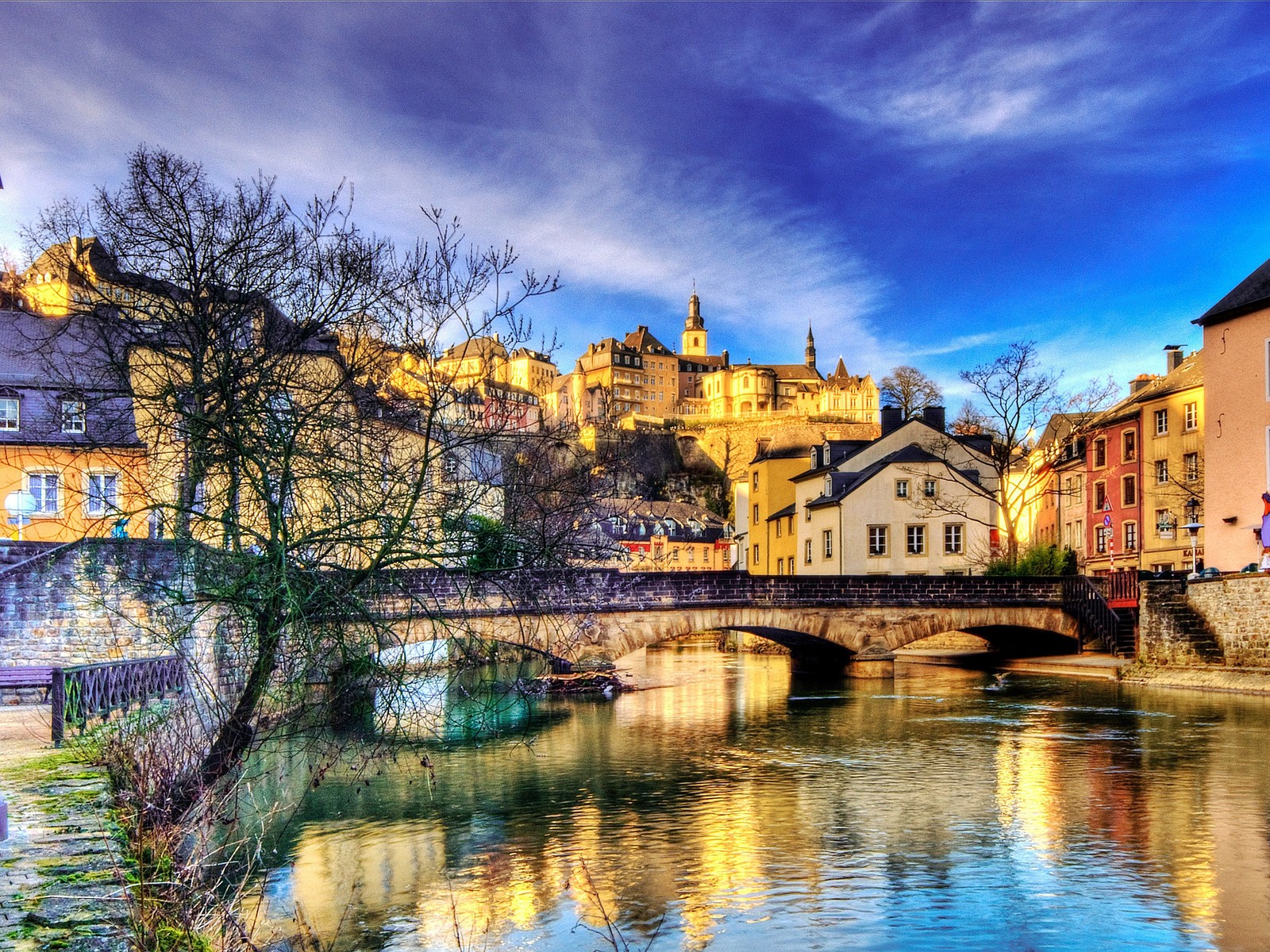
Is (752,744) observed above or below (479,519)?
below

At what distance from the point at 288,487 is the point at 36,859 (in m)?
4.01

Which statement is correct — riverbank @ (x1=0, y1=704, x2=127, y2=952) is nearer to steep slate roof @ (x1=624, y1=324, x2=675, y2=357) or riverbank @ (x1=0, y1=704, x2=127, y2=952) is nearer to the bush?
the bush

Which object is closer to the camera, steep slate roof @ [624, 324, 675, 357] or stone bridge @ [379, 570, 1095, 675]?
stone bridge @ [379, 570, 1095, 675]

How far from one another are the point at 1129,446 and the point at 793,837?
35.3m

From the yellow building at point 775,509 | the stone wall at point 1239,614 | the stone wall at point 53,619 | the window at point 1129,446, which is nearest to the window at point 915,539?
the yellow building at point 775,509

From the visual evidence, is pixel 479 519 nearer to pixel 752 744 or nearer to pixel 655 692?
pixel 752 744

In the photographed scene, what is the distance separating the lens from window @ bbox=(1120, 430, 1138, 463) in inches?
1671

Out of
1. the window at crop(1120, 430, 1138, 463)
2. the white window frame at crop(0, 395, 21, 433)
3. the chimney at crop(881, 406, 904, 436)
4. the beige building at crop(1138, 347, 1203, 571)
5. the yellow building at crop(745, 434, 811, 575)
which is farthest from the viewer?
the yellow building at crop(745, 434, 811, 575)

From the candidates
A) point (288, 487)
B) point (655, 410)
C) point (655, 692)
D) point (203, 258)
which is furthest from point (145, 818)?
point (655, 410)

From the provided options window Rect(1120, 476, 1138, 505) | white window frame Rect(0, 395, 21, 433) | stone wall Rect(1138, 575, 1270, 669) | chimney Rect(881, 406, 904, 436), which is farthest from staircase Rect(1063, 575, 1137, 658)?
white window frame Rect(0, 395, 21, 433)

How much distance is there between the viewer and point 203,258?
1179 centimetres

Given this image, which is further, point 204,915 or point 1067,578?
point 1067,578

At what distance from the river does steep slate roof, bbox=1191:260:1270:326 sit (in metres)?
11.0

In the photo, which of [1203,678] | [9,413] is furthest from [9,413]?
[1203,678]
